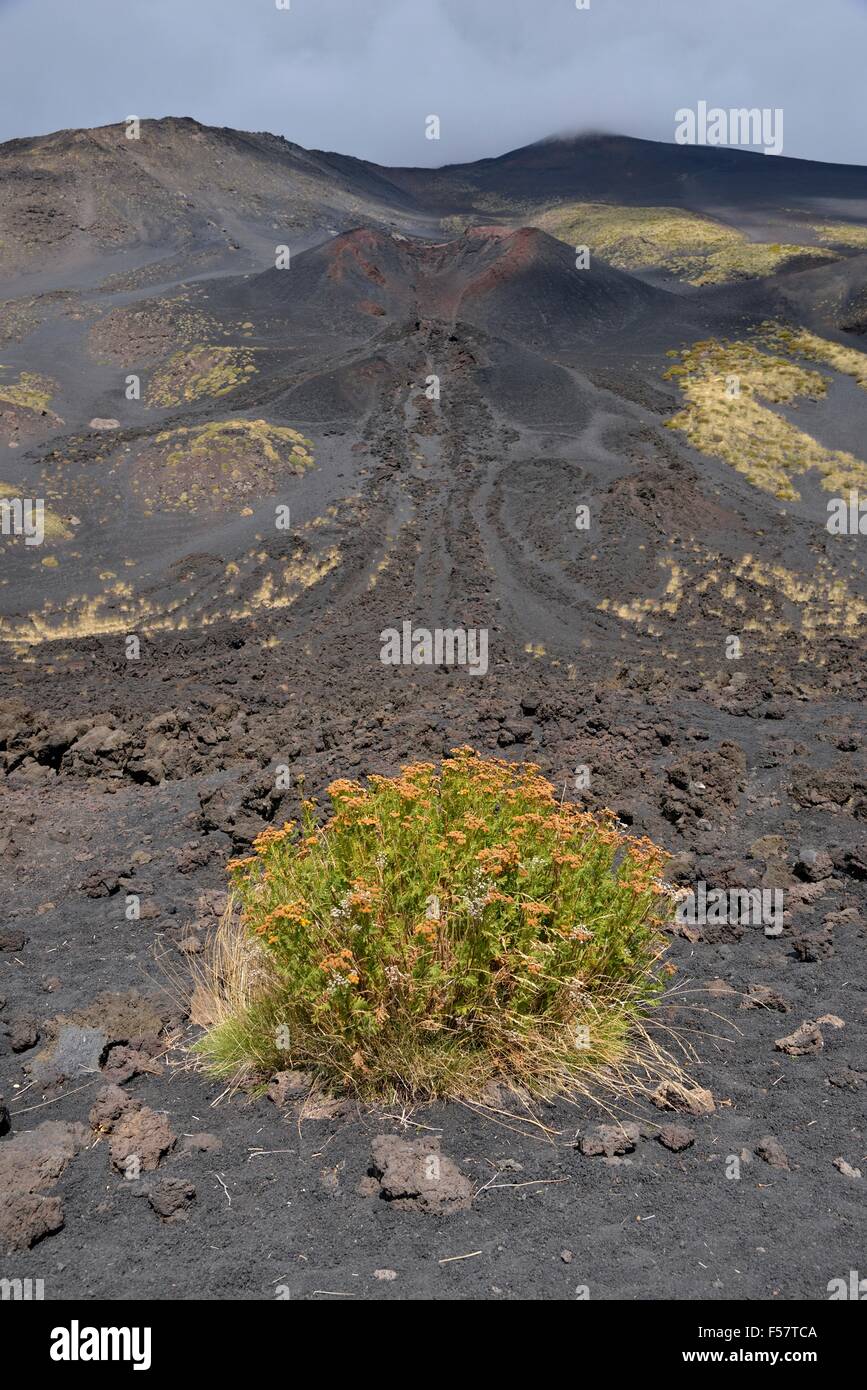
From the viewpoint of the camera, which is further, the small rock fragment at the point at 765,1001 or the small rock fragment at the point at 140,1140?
the small rock fragment at the point at 765,1001

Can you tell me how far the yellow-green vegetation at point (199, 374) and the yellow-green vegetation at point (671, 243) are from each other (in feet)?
96.6

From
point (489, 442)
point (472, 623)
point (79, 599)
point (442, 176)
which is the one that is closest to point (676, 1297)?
point (472, 623)

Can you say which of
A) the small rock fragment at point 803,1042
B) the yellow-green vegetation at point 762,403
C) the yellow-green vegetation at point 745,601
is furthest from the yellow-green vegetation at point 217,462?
the small rock fragment at point 803,1042

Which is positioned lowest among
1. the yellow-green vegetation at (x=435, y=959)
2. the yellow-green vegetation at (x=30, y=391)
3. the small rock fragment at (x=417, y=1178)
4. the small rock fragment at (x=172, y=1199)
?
the small rock fragment at (x=172, y=1199)

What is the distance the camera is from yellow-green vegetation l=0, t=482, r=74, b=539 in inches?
855

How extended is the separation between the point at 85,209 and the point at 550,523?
48.7m

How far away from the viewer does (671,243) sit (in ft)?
196

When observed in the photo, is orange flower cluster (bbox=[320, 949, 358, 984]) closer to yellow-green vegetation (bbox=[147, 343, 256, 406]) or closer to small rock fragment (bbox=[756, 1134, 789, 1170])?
small rock fragment (bbox=[756, 1134, 789, 1170])

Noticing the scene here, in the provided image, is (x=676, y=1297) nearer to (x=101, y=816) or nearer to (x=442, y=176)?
(x=101, y=816)

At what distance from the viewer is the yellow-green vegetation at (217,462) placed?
23.5m

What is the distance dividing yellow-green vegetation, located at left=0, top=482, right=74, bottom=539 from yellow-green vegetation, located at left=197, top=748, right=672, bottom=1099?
63.6 ft

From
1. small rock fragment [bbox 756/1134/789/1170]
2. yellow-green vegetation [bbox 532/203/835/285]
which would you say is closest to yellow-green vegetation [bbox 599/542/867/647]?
small rock fragment [bbox 756/1134/789/1170]

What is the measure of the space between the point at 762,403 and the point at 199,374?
18381 millimetres

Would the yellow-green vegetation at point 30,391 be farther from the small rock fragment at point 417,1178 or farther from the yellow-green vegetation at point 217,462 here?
the small rock fragment at point 417,1178
